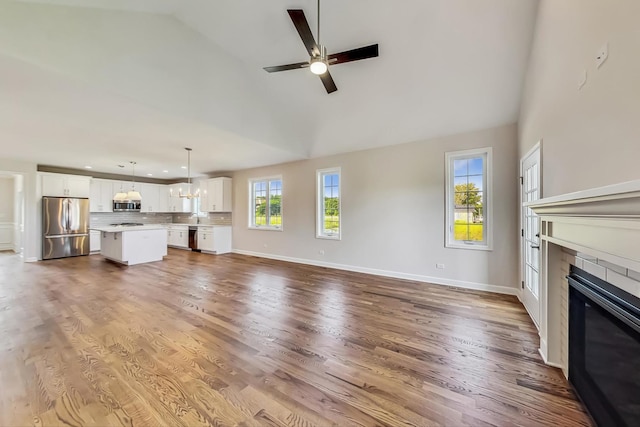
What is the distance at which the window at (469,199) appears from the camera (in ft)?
13.5

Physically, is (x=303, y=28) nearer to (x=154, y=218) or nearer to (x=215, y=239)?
(x=215, y=239)

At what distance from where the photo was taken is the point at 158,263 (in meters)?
6.29

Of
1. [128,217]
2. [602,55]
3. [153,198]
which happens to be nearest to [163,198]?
[153,198]

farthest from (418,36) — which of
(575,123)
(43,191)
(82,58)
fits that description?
(43,191)

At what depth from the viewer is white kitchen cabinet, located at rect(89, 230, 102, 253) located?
24.6 feet

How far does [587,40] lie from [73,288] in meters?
6.89

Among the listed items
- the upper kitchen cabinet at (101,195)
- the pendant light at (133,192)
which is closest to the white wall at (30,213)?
the upper kitchen cabinet at (101,195)

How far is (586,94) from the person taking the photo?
165cm

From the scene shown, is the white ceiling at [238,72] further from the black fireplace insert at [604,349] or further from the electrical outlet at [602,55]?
the black fireplace insert at [604,349]

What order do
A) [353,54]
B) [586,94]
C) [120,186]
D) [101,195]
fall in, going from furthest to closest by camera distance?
1. [120,186]
2. [101,195]
3. [353,54]
4. [586,94]

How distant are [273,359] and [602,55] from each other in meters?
3.14

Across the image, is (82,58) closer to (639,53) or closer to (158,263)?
(639,53)

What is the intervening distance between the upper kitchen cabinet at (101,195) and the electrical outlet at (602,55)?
10751 mm

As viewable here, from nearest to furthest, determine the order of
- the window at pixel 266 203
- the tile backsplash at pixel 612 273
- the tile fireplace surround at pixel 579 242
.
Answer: the tile fireplace surround at pixel 579 242
the tile backsplash at pixel 612 273
the window at pixel 266 203
